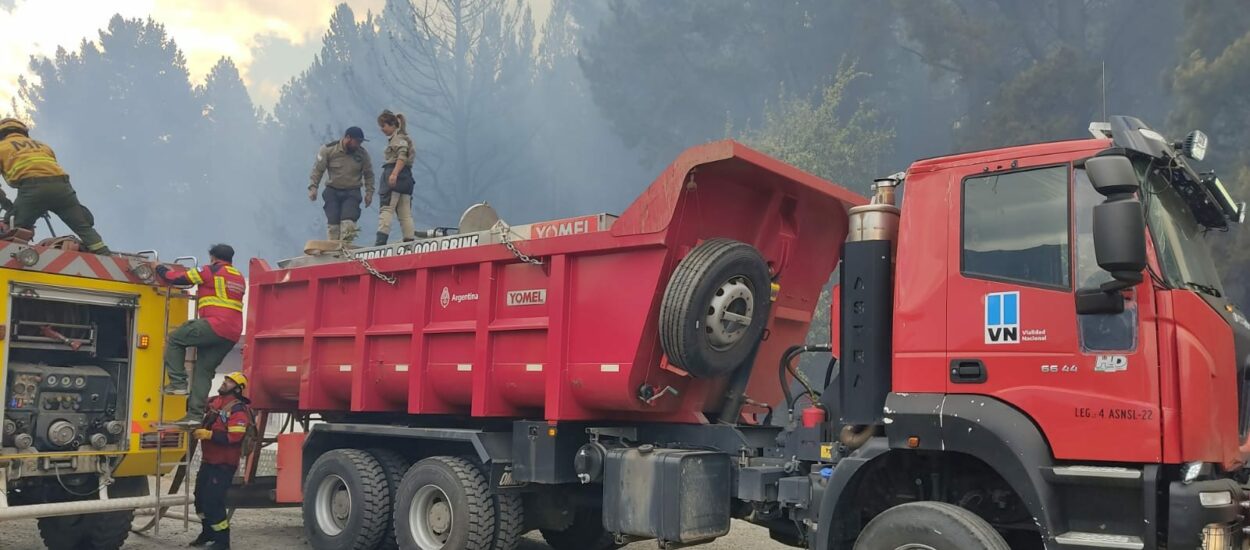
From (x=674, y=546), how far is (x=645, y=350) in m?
1.24

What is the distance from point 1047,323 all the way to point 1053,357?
160mm

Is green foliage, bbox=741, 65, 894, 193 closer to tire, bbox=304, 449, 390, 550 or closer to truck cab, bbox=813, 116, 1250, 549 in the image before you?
tire, bbox=304, 449, 390, 550

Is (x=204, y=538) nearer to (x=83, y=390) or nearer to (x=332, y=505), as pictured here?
(x=332, y=505)

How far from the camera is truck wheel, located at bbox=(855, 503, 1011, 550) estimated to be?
15.7 ft

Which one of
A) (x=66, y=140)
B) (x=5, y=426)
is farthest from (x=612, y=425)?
(x=66, y=140)

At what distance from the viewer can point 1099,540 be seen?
4.58m

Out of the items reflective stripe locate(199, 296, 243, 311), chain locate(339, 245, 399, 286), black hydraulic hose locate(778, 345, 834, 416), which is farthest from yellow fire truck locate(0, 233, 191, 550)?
black hydraulic hose locate(778, 345, 834, 416)

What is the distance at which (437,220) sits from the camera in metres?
56.2

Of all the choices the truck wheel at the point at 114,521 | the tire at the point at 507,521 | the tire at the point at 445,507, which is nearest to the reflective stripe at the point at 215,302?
the truck wheel at the point at 114,521

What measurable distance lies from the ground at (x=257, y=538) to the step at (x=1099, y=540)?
15.9 feet

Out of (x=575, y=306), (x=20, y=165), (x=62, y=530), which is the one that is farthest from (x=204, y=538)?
(x=575, y=306)

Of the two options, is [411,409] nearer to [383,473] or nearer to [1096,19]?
[383,473]

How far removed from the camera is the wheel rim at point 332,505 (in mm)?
8320

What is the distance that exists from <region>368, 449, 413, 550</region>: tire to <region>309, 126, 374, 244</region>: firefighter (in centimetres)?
316
